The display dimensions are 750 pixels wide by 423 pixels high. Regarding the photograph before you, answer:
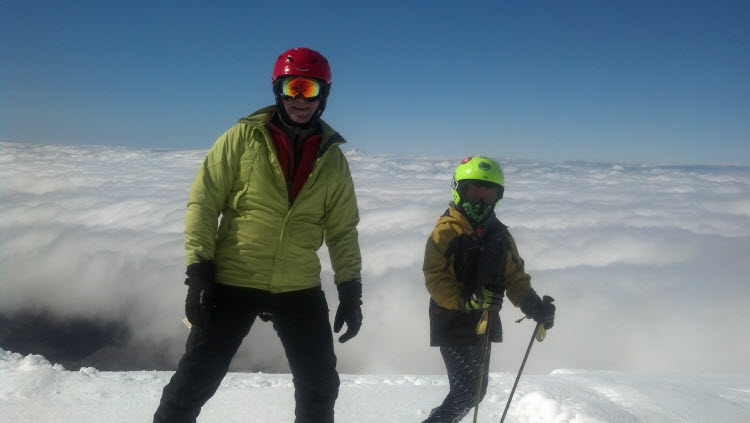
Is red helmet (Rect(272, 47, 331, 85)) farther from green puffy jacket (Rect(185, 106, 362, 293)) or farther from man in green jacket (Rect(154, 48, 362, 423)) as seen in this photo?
green puffy jacket (Rect(185, 106, 362, 293))

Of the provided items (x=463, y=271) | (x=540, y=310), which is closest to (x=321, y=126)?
(x=463, y=271)

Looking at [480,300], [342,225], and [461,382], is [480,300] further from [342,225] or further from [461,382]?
[342,225]

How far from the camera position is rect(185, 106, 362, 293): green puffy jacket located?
6.36 ft

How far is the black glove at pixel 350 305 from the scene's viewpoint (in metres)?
2.24

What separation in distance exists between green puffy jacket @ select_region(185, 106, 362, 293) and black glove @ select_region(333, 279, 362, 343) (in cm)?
19

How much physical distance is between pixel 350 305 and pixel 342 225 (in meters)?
0.42

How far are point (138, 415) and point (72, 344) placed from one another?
80.9 metres

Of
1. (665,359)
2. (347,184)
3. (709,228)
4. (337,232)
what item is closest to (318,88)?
(347,184)

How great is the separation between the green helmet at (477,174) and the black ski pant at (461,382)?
0.94 metres

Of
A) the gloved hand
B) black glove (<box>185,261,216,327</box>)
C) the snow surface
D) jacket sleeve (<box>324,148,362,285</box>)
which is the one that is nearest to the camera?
black glove (<box>185,261,216,327</box>)

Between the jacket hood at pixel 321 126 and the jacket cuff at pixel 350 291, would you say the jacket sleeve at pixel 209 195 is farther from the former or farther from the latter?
the jacket cuff at pixel 350 291

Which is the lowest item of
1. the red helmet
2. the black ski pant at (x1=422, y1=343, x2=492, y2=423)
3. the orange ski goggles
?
the black ski pant at (x1=422, y1=343, x2=492, y2=423)

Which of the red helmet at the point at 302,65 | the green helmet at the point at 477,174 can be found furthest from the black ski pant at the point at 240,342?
the green helmet at the point at 477,174

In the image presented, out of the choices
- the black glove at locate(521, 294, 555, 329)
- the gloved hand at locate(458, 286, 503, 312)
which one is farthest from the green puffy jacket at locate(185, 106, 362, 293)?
the black glove at locate(521, 294, 555, 329)
